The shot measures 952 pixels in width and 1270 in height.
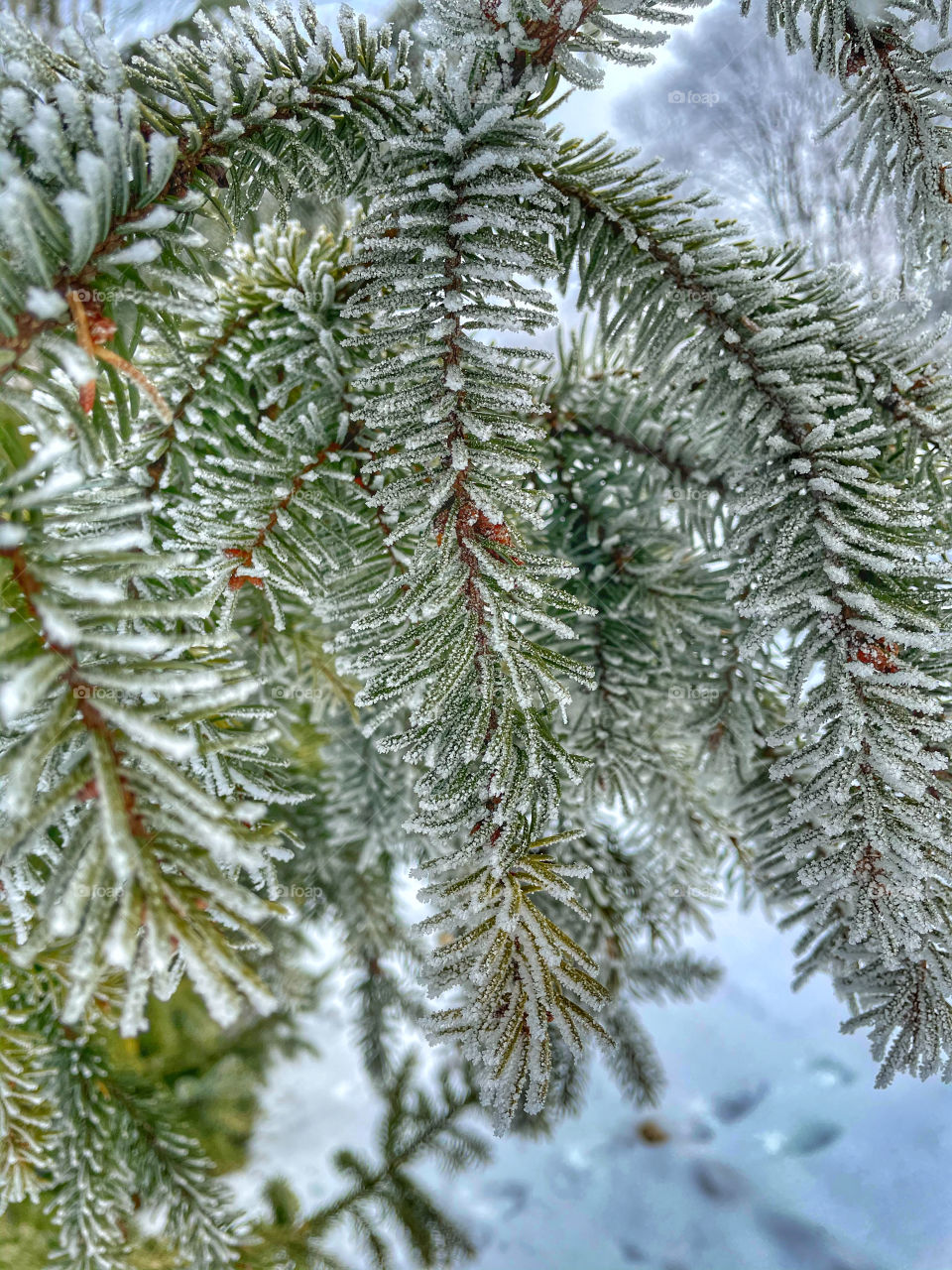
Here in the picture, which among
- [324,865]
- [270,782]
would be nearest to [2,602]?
[270,782]

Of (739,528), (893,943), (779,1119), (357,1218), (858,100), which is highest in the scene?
(858,100)

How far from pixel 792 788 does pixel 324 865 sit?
62cm

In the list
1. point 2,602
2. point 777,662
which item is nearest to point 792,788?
point 777,662

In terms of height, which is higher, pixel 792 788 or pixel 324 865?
pixel 792 788

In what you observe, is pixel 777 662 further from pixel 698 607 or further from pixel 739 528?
pixel 739 528

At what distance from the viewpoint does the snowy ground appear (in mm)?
738

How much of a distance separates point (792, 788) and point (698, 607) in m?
0.17

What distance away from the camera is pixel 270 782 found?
1.54 ft

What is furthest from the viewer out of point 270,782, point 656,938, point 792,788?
point 656,938

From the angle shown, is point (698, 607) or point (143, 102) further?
point (698, 607)

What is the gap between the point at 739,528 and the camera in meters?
0.47

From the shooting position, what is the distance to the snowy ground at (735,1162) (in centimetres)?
74

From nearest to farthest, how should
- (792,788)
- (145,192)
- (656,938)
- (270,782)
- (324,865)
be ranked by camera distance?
(145,192), (270,782), (792,788), (656,938), (324,865)

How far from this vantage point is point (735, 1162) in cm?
95
